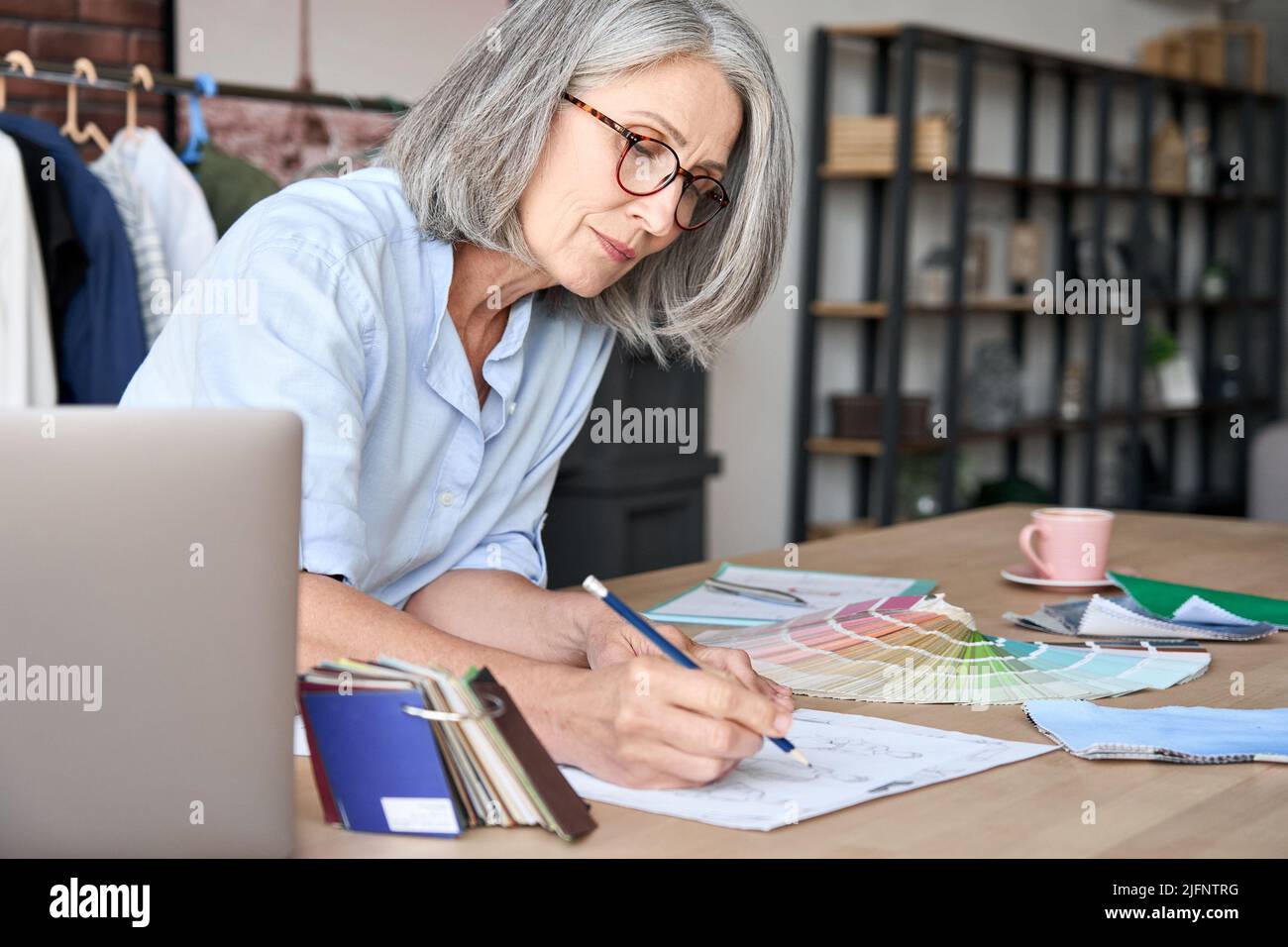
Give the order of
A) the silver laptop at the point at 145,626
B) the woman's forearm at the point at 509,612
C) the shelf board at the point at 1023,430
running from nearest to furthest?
the silver laptop at the point at 145,626
the woman's forearm at the point at 509,612
the shelf board at the point at 1023,430

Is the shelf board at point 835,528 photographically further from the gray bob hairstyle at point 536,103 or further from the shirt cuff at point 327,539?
the shirt cuff at point 327,539

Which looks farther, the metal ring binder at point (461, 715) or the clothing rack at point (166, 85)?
the clothing rack at point (166, 85)

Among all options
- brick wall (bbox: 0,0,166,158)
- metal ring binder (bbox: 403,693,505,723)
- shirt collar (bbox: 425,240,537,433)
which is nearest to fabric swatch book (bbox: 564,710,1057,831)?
metal ring binder (bbox: 403,693,505,723)

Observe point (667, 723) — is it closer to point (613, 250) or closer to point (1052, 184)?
point (613, 250)

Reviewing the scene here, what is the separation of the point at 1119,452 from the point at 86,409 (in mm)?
5875

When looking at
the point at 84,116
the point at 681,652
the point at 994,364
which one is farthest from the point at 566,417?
the point at 994,364

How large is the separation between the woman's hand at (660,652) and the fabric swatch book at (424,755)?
0.15 m

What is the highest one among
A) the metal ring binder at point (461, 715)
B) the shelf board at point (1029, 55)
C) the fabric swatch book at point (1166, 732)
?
the shelf board at point (1029, 55)

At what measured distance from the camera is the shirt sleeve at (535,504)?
1.58 metres

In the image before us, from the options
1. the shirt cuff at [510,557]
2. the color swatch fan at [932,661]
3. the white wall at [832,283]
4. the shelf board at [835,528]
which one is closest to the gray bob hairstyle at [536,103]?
the shirt cuff at [510,557]

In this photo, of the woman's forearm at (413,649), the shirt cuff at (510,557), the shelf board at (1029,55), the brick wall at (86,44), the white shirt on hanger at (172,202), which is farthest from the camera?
the shelf board at (1029,55)

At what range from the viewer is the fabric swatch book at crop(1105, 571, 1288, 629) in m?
1.43

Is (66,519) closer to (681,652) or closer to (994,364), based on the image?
(681,652)

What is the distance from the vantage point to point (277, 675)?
73 centimetres
